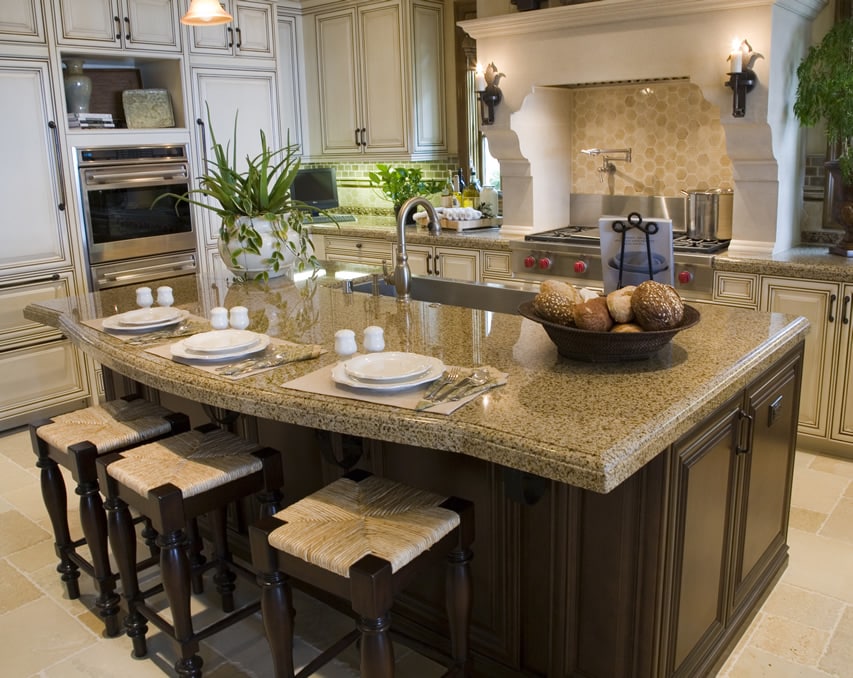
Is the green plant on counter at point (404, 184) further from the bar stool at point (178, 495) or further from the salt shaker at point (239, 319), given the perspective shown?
the bar stool at point (178, 495)

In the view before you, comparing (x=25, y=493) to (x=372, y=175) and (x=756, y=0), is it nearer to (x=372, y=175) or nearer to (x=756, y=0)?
(x=372, y=175)

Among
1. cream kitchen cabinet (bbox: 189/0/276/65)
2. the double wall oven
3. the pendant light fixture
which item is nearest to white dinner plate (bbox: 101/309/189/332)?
the pendant light fixture

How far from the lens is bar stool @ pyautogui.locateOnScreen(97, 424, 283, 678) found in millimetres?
2164

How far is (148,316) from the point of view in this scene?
2.76m

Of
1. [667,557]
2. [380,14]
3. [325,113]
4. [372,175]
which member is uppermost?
[380,14]

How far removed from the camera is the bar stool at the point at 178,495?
2164 millimetres

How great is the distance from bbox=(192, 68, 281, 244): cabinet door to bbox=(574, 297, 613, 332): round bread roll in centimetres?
365

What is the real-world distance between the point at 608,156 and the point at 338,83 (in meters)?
2.11

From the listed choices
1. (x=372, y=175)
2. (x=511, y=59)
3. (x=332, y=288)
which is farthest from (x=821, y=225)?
(x=372, y=175)

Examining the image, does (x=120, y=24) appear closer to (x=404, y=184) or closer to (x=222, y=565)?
(x=404, y=184)

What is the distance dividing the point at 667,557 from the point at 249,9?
4683 millimetres

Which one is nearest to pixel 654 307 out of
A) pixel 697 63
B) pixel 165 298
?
pixel 165 298

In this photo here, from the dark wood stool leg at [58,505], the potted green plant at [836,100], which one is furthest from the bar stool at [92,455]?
the potted green plant at [836,100]

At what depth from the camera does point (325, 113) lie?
6020 mm
